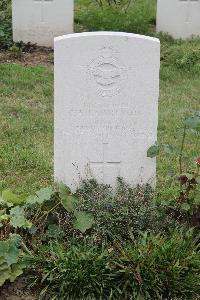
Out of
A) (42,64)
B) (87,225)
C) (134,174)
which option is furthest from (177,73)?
(87,225)

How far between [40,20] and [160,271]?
5.90 metres

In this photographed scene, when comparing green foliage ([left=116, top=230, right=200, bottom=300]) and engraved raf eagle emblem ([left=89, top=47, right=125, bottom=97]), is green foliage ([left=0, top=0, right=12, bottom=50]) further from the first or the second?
green foliage ([left=116, top=230, right=200, bottom=300])

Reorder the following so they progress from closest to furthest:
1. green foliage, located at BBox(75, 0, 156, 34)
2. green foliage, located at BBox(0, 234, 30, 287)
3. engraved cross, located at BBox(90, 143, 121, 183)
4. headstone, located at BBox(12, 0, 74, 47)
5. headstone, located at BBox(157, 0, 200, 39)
→ green foliage, located at BBox(0, 234, 30, 287) < engraved cross, located at BBox(90, 143, 121, 183) < headstone, located at BBox(12, 0, 74, 47) < green foliage, located at BBox(75, 0, 156, 34) < headstone, located at BBox(157, 0, 200, 39)

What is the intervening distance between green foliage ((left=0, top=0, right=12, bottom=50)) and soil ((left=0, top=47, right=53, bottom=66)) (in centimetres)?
18

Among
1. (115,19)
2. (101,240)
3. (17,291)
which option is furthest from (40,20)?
(17,291)

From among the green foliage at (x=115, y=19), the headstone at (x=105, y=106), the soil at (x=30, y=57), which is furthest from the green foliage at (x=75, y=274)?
the green foliage at (x=115, y=19)

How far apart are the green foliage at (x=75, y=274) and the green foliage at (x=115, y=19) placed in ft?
18.5

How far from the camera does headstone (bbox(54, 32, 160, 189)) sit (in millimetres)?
4645

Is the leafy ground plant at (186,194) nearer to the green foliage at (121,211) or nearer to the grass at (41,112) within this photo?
the green foliage at (121,211)

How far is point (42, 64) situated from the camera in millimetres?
8844

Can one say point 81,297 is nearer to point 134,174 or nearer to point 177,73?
point 134,174

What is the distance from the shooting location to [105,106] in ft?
15.6

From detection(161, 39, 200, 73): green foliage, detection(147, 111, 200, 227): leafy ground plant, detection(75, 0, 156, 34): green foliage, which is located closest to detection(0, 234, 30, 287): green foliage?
detection(147, 111, 200, 227): leafy ground plant

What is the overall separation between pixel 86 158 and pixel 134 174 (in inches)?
13.9
